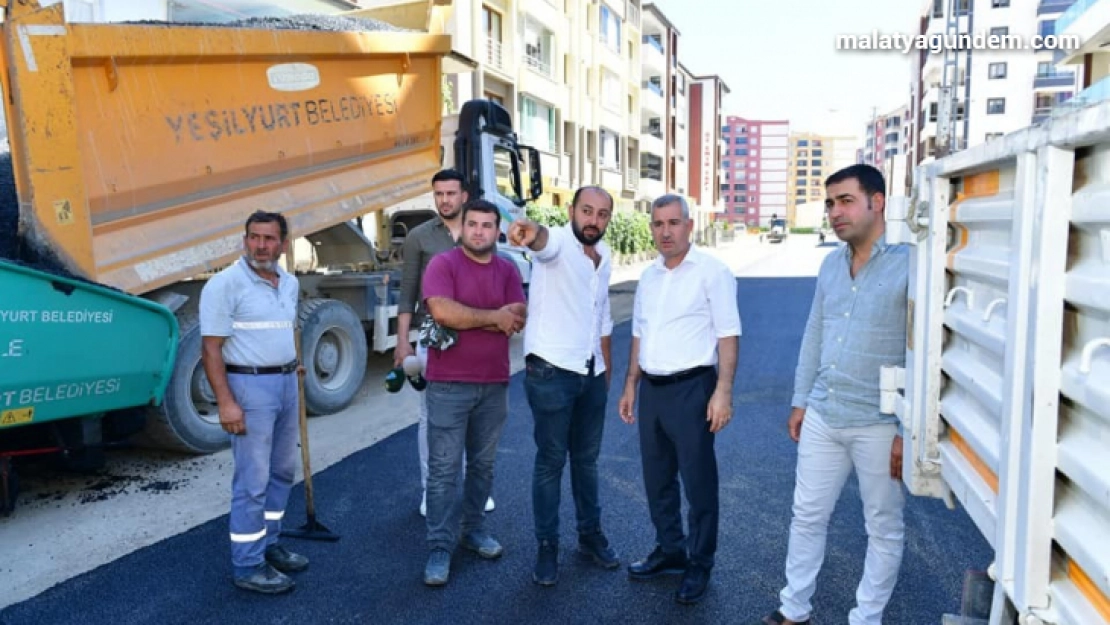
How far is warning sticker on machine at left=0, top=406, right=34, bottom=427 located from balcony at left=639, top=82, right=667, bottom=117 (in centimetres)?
4518

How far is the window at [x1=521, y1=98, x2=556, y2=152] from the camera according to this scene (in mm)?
29875

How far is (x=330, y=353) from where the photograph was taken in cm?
742

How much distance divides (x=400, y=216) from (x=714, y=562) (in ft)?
22.0

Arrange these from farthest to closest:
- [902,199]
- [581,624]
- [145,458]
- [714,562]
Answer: [145,458]
[714,562]
[581,624]
[902,199]

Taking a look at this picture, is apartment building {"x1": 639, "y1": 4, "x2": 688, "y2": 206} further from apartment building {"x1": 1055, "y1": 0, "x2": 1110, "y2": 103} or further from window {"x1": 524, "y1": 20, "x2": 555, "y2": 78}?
apartment building {"x1": 1055, "y1": 0, "x2": 1110, "y2": 103}

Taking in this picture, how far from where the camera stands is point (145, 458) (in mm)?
5973

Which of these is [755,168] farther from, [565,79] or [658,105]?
[565,79]

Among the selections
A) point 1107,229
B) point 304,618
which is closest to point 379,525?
point 304,618

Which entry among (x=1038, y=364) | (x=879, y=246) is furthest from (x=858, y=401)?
(x=1038, y=364)

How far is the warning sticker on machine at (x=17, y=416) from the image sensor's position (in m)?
4.30

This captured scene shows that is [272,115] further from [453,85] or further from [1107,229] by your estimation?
[453,85]

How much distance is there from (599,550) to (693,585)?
0.57 meters

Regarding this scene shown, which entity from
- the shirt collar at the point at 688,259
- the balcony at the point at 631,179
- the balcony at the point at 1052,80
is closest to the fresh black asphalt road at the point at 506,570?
the shirt collar at the point at 688,259

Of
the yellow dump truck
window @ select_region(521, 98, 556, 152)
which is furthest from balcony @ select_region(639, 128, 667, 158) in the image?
the yellow dump truck
